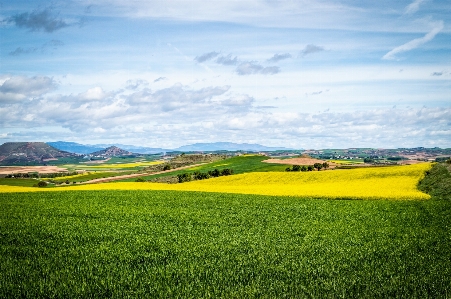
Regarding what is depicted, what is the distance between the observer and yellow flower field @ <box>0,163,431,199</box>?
3669cm

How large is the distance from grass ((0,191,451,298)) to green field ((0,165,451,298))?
5 centimetres

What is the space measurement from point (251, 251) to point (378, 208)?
16.8m

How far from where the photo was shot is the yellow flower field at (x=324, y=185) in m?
36.7

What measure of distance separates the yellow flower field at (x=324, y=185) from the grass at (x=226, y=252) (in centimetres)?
784

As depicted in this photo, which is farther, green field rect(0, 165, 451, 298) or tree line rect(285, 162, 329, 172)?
tree line rect(285, 162, 329, 172)

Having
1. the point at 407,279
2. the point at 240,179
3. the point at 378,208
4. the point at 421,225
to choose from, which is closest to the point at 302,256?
the point at 407,279

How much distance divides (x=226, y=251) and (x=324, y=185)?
3268 cm

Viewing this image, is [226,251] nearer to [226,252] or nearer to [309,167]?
[226,252]

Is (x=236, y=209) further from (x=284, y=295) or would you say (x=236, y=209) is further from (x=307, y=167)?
(x=307, y=167)

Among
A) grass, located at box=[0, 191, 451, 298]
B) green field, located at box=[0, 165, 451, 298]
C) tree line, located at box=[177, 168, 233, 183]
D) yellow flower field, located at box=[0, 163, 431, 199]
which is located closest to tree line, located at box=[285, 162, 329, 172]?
tree line, located at box=[177, 168, 233, 183]

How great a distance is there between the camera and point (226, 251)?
15.8 meters

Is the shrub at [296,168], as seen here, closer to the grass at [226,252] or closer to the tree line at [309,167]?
the tree line at [309,167]

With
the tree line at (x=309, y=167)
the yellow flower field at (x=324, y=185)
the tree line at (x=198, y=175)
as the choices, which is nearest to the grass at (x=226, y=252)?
the yellow flower field at (x=324, y=185)

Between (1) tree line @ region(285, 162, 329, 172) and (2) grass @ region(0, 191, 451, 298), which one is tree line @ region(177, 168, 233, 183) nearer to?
(1) tree line @ region(285, 162, 329, 172)
